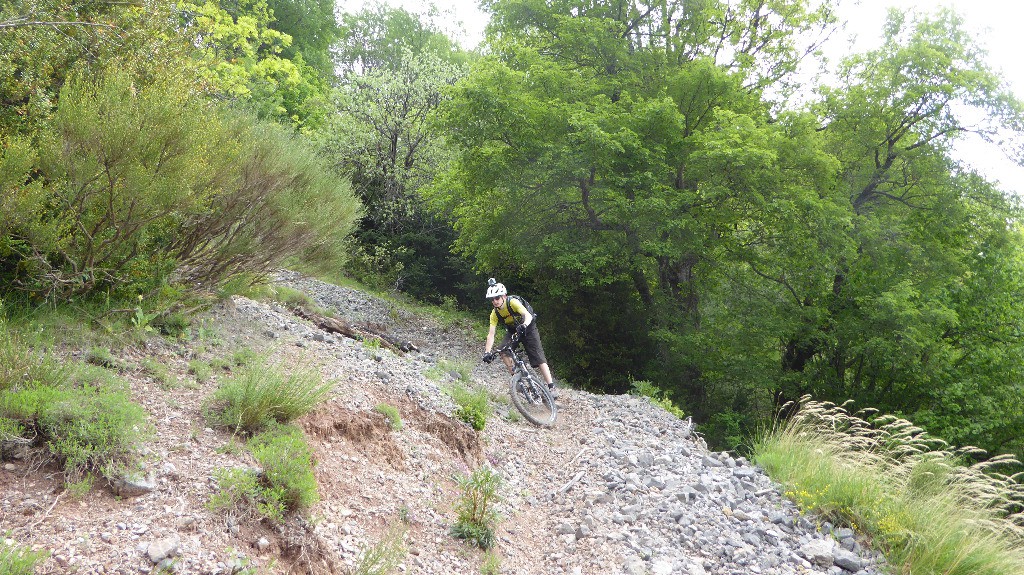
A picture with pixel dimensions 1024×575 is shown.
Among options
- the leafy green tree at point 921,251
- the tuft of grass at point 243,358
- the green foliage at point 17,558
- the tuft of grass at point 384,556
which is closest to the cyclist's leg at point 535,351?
the tuft of grass at point 243,358

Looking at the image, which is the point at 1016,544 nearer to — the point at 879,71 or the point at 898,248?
the point at 898,248

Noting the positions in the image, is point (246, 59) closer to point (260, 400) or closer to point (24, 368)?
point (260, 400)

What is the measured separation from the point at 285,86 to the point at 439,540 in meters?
25.1

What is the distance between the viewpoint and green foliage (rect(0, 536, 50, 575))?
265cm

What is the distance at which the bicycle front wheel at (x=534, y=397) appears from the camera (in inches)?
356

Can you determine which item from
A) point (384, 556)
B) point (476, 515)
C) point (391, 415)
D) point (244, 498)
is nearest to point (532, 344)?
point (391, 415)

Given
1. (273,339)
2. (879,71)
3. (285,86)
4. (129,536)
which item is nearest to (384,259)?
(285,86)

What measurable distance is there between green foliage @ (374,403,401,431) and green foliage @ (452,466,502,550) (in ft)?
3.61

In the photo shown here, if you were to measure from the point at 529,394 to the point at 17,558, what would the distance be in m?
7.04

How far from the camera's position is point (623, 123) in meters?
13.4

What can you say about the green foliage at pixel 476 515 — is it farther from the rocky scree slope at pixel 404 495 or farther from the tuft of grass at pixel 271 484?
the tuft of grass at pixel 271 484

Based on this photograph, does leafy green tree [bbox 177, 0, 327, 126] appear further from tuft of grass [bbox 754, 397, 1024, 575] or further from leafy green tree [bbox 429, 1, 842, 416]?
tuft of grass [bbox 754, 397, 1024, 575]

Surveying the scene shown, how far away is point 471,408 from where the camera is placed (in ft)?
24.3

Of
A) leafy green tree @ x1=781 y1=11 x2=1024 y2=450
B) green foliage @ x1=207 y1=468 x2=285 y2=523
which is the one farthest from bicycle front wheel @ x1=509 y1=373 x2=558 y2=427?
leafy green tree @ x1=781 y1=11 x2=1024 y2=450
